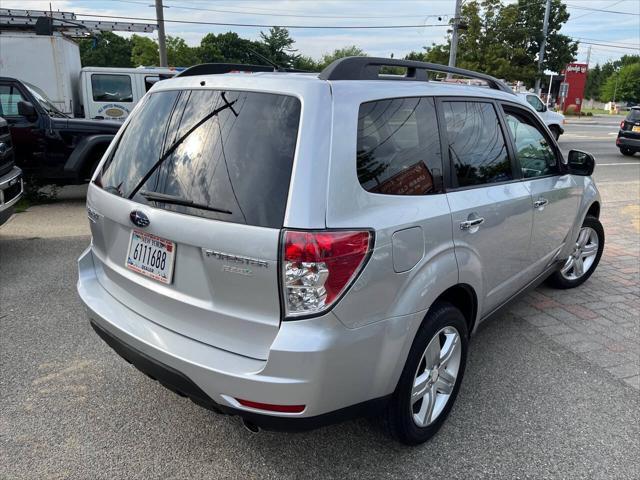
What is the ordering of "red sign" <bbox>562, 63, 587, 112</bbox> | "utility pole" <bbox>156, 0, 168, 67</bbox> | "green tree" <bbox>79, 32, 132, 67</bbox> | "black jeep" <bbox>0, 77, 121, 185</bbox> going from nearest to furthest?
"black jeep" <bbox>0, 77, 121, 185</bbox> → "utility pole" <bbox>156, 0, 168, 67</bbox> → "red sign" <bbox>562, 63, 587, 112</bbox> → "green tree" <bbox>79, 32, 132, 67</bbox>

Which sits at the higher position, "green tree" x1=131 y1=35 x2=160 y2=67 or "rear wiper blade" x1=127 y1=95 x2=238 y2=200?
"green tree" x1=131 y1=35 x2=160 y2=67

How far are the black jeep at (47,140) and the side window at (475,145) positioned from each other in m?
6.14

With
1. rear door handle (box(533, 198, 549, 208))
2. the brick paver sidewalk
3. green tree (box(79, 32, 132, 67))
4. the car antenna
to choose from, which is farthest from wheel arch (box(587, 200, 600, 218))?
green tree (box(79, 32, 132, 67))

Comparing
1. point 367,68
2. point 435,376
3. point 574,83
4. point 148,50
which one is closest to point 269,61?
point 367,68

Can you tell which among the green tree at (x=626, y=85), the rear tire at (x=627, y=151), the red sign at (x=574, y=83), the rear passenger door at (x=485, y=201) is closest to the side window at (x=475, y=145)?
the rear passenger door at (x=485, y=201)

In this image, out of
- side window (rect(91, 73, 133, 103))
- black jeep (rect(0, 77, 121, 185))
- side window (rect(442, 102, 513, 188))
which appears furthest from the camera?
side window (rect(91, 73, 133, 103))

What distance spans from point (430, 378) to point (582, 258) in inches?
117

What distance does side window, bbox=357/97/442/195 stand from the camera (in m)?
2.18

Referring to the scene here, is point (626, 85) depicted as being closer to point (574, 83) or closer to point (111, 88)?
point (574, 83)

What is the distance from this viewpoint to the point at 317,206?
1.92 meters

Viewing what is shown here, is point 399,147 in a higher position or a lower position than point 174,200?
higher

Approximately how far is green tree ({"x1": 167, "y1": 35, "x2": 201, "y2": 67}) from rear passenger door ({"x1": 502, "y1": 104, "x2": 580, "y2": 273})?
39206 mm

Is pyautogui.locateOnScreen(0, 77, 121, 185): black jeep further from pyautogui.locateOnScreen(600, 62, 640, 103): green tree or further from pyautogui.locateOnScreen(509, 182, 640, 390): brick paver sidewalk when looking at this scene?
pyautogui.locateOnScreen(600, 62, 640, 103): green tree

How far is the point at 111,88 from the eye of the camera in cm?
1416
